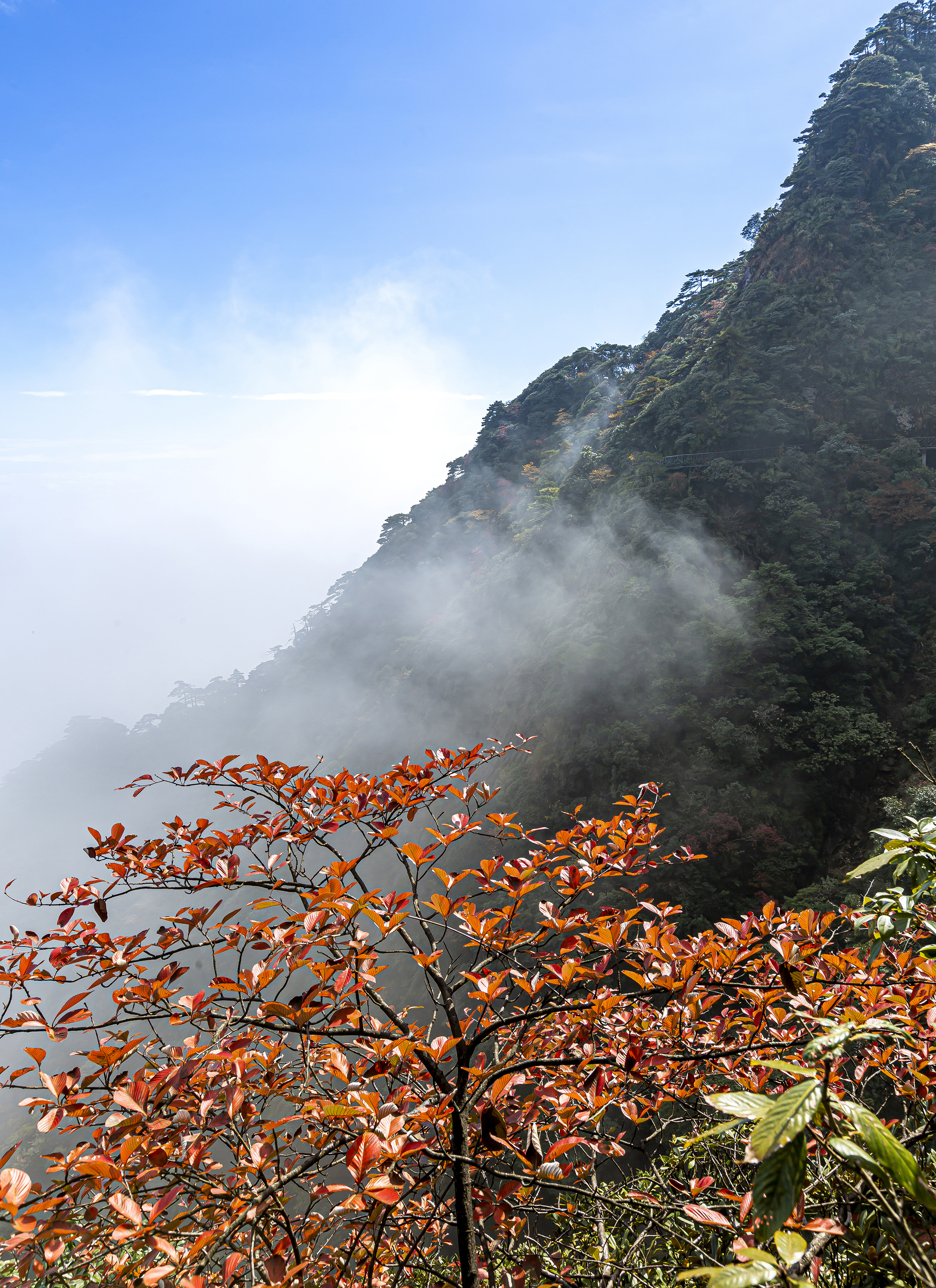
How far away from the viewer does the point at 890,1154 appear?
23.9 inches

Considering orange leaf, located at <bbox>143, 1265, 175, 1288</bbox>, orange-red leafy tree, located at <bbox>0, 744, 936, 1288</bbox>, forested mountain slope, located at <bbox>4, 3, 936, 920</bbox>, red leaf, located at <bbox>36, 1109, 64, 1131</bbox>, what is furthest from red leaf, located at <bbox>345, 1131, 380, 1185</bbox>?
forested mountain slope, located at <bbox>4, 3, 936, 920</bbox>

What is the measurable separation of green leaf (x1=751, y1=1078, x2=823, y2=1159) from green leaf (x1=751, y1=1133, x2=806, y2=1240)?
0.7 inches

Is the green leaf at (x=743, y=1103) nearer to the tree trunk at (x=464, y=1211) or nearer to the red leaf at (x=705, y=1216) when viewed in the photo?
the red leaf at (x=705, y=1216)

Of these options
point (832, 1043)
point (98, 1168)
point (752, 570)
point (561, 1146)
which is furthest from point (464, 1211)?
point (752, 570)

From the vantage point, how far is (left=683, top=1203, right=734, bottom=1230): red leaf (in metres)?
1.17

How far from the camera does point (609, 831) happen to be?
2.09 m

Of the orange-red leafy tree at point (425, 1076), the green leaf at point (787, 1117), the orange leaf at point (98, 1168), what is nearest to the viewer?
the green leaf at point (787, 1117)

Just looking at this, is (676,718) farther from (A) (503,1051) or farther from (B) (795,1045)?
(B) (795,1045)

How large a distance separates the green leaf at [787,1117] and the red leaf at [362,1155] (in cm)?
80

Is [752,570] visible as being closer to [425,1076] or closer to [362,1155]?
[425,1076]

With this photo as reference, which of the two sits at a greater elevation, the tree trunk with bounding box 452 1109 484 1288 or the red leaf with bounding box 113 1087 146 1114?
the red leaf with bounding box 113 1087 146 1114

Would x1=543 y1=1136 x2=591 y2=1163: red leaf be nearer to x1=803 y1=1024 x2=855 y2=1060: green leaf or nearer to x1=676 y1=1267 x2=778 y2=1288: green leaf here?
x1=676 y1=1267 x2=778 y2=1288: green leaf

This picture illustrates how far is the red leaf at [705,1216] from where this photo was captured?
1.17 m

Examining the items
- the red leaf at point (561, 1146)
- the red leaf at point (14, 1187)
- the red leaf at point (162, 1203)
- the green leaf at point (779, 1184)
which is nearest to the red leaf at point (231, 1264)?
the red leaf at point (162, 1203)
